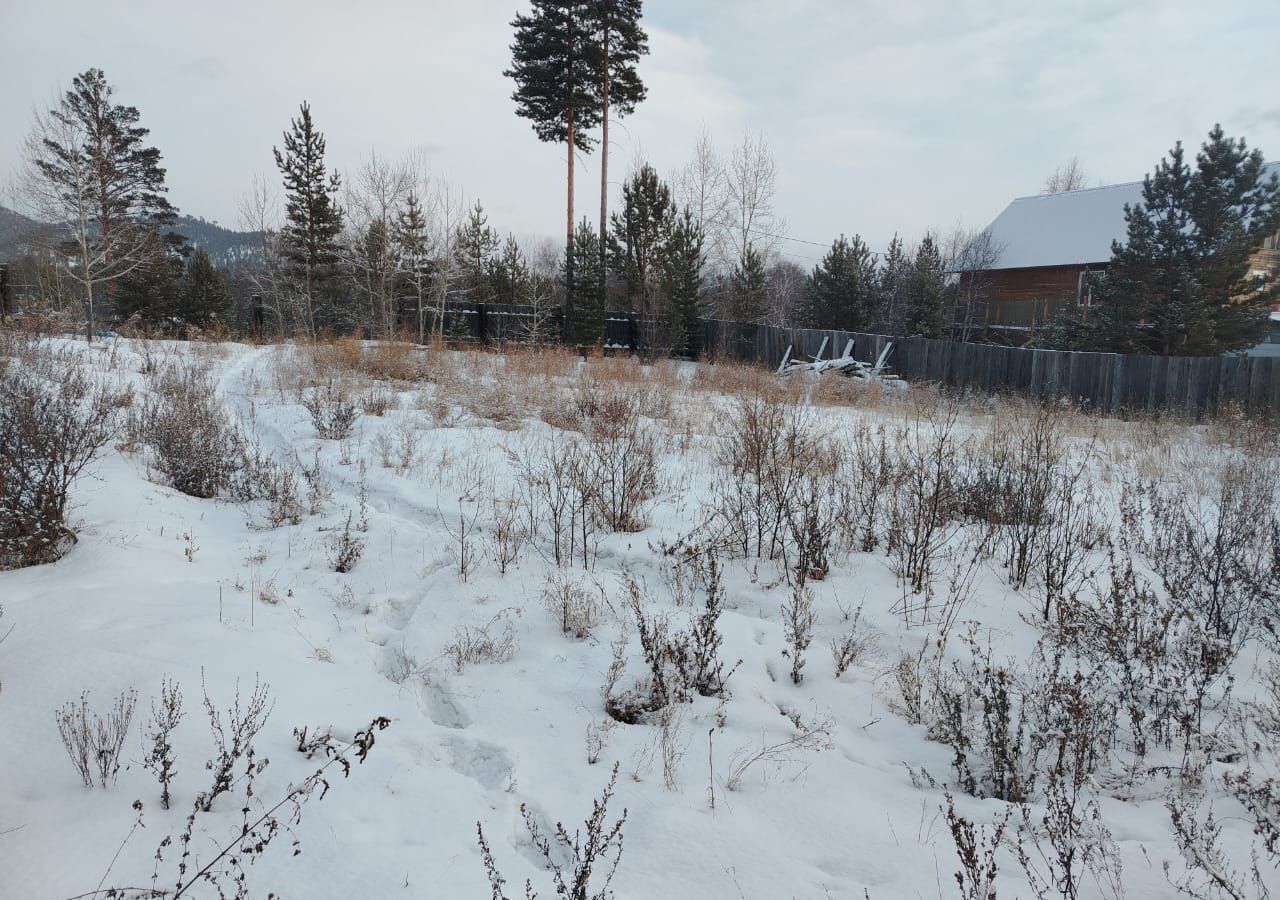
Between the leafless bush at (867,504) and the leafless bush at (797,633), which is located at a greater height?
the leafless bush at (867,504)

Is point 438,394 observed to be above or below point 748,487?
above

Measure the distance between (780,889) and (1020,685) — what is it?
1.84 m

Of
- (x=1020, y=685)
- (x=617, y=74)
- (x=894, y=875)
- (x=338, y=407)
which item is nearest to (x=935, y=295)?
(x=617, y=74)

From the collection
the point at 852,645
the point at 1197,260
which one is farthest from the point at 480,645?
the point at 1197,260

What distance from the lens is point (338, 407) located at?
8.26 metres

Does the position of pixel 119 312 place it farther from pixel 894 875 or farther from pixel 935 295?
pixel 894 875

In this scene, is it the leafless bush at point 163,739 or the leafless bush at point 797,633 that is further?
the leafless bush at point 797,633

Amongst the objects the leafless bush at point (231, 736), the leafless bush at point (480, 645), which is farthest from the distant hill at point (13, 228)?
the leafless bush at point (231, 736)

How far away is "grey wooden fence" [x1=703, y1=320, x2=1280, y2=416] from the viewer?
12586mm

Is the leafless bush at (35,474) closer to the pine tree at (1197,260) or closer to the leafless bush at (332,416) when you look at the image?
the leafless bush at (332,416)

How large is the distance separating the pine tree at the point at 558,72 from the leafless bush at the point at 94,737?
19702 millimetres

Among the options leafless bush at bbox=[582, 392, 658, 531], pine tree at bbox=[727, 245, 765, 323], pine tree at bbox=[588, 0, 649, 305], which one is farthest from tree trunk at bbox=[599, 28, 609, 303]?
leafless bush at bbox=[582, 392, 658, 531]

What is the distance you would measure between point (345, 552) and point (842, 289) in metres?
23.1

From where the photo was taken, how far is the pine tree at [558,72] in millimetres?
20391
